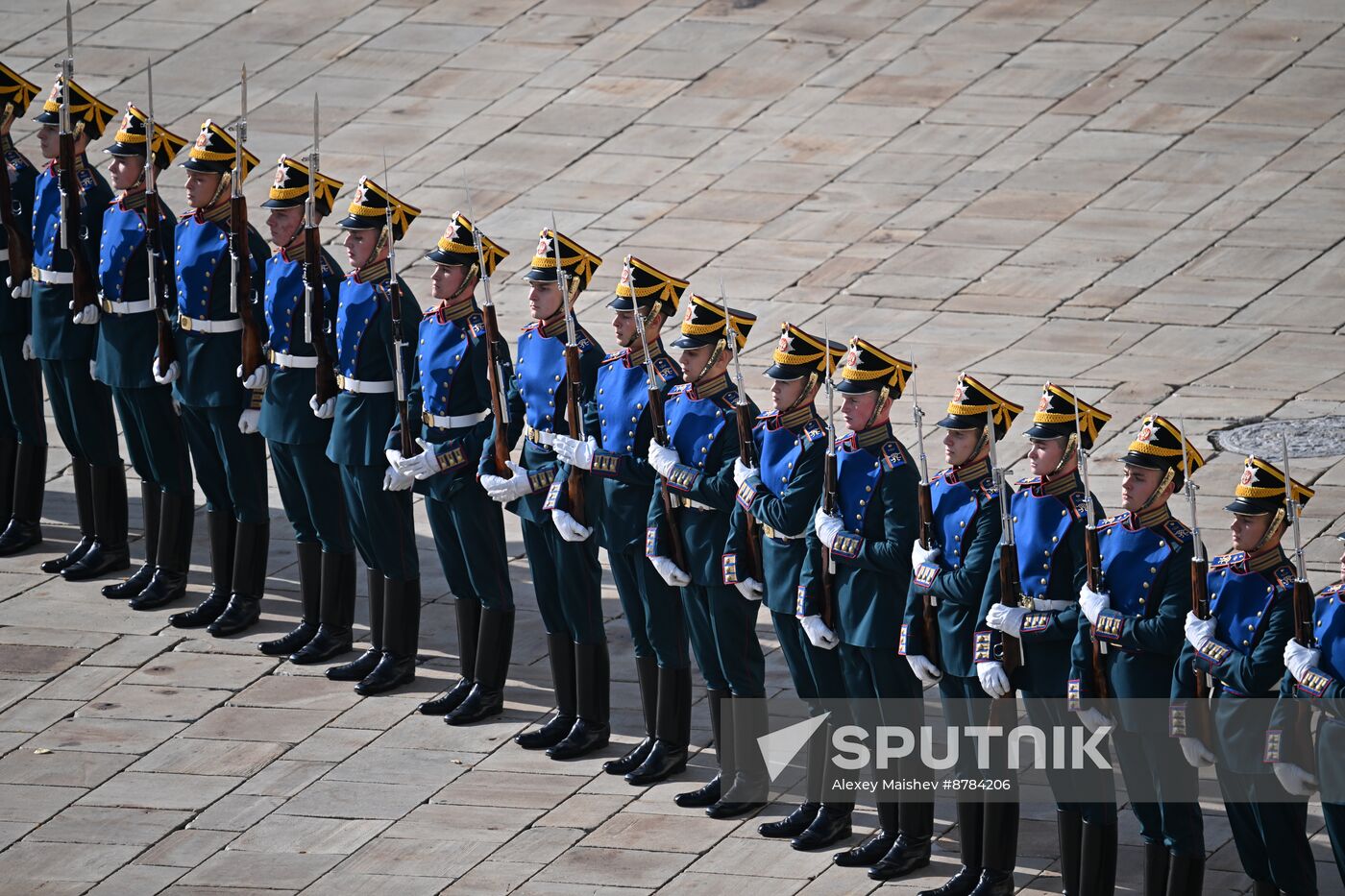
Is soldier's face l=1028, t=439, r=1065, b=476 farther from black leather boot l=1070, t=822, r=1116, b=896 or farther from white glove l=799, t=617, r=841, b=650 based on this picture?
black leather boot l=1070, t=822, r=1116, b=896

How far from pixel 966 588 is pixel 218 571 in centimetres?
473

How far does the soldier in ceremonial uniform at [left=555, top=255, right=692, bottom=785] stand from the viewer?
35.0 feet

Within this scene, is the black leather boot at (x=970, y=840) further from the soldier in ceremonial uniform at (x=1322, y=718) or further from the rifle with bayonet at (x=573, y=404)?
the rifle with bayonet at (x=573, y=404)

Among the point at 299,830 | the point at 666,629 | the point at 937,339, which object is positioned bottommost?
the point at 299,830

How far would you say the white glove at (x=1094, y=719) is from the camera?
30.0ft

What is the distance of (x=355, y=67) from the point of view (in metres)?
20.7

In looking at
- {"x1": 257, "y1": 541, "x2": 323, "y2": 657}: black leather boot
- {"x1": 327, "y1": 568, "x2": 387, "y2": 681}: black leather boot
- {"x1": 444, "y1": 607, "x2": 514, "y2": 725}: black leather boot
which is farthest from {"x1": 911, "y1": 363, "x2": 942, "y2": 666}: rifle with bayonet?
{"x1": 257, "y1": 541, "x2": 323, "y2": 657}: black leather boot

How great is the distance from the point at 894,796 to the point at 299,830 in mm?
2441

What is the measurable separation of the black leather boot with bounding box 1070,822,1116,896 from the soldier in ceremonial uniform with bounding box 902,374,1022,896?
33 cm

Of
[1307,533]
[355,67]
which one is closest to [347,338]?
[1307,533]

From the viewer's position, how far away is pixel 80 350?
1304 centimetres

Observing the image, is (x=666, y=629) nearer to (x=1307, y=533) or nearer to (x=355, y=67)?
(x=1307, y=533)

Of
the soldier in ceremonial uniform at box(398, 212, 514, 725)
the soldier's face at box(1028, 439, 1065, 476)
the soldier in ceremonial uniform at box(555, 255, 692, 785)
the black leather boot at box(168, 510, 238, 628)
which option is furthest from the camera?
the black leather boot at box(168, 510, 238, 628)

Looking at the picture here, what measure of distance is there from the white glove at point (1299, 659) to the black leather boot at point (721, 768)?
2.68 metres
